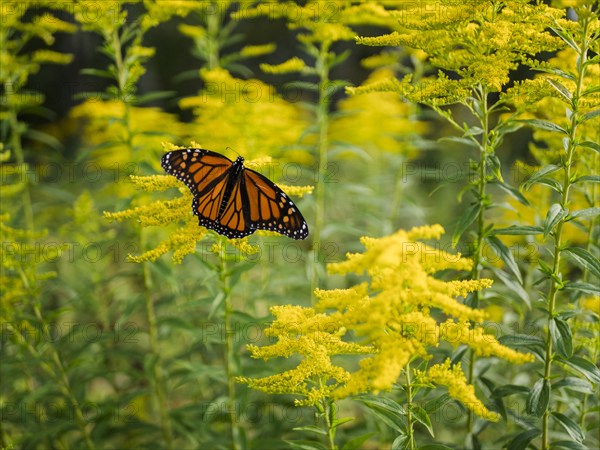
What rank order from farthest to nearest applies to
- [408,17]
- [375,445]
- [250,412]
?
1. [375,445]
2. [250,412]
3. [408,17]

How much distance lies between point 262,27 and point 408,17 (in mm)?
10295

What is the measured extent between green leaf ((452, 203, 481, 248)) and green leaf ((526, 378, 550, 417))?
29.3 inches

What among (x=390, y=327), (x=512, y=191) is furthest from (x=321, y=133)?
(x=390, y=327)

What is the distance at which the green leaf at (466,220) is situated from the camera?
2449 mm

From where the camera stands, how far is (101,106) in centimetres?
478

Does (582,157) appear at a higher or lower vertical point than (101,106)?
lower

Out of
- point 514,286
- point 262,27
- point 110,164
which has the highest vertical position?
point 262,27

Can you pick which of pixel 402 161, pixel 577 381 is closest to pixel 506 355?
pixel 577 381

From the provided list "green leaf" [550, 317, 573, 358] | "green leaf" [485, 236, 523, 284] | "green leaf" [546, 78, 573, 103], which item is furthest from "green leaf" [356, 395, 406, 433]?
"green leaf" [546, 78, 573, 103]

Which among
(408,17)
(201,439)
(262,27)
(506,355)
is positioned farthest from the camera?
(262,27)

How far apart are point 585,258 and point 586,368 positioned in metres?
0.47

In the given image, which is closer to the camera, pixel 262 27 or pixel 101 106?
pixel 101 106

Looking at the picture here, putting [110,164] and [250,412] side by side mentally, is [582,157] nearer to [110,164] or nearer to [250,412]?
[250,412]

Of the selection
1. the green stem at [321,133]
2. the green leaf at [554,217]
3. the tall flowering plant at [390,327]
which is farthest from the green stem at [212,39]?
the green leaf at [554,217]
